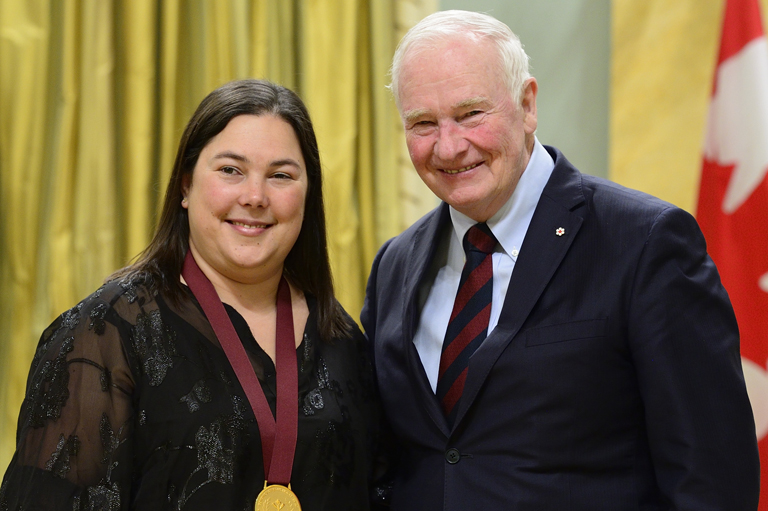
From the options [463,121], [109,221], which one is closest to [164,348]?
[463,121]

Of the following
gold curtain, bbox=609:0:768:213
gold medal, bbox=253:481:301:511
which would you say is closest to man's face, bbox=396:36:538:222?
gold medal, bbox=253:481:301:511

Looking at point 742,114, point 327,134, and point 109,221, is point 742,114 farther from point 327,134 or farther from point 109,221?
point 109,221

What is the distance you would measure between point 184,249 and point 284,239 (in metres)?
0.27

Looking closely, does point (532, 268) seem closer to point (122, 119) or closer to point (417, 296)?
point (417, 296)

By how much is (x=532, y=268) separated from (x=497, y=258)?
0.15 meters

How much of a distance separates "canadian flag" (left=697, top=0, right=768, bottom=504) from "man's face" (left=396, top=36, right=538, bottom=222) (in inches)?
48.4

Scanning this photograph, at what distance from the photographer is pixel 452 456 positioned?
1888 millimetres

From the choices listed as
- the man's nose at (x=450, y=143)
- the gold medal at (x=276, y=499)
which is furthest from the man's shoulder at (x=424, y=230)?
the gold medal at (x=276, y=499)

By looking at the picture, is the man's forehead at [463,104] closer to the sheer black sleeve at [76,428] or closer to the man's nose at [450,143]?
the man's nose at [450,143]

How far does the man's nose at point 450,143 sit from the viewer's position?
1956 mm

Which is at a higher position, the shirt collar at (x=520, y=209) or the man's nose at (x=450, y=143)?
the man's nose at (x=450, y=143)

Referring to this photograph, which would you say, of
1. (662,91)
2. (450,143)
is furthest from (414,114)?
(662,91)

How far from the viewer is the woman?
1.67 m

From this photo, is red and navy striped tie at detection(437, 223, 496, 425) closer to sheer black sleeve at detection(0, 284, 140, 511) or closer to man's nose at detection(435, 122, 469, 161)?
man's nose at detection(435, 122, 469, 161)
